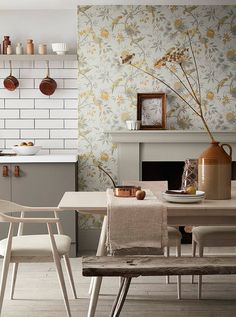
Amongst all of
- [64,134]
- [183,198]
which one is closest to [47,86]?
[64,134]

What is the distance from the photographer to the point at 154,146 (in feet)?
20.3

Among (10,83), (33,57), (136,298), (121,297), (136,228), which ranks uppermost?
(33,57)

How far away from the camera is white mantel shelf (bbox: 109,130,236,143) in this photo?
609cm

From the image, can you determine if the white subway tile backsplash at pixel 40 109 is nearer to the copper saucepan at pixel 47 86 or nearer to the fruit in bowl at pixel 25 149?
the copper saucepan at pixel 47 86

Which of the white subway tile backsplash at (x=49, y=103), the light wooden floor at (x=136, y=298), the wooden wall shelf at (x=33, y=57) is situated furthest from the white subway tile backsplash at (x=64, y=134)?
the light wooden floor at (x=136, y=298)

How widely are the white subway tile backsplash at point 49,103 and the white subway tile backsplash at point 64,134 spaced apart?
0.81ft

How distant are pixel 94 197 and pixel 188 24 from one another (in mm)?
2797

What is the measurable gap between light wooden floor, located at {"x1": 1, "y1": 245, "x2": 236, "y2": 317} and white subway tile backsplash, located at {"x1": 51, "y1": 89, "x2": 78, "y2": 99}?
192 cm

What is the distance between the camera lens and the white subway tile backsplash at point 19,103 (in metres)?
6.41

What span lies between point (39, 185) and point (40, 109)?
2.97ft

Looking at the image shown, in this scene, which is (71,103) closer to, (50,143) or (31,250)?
(50,143)

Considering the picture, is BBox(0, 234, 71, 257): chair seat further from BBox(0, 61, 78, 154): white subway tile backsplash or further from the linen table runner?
BBox(0, 61, 78, 154): white subway tile backsplash

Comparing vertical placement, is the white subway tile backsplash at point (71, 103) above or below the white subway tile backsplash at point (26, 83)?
below

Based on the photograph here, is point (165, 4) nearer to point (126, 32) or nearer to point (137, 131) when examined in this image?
point (126, 32)
